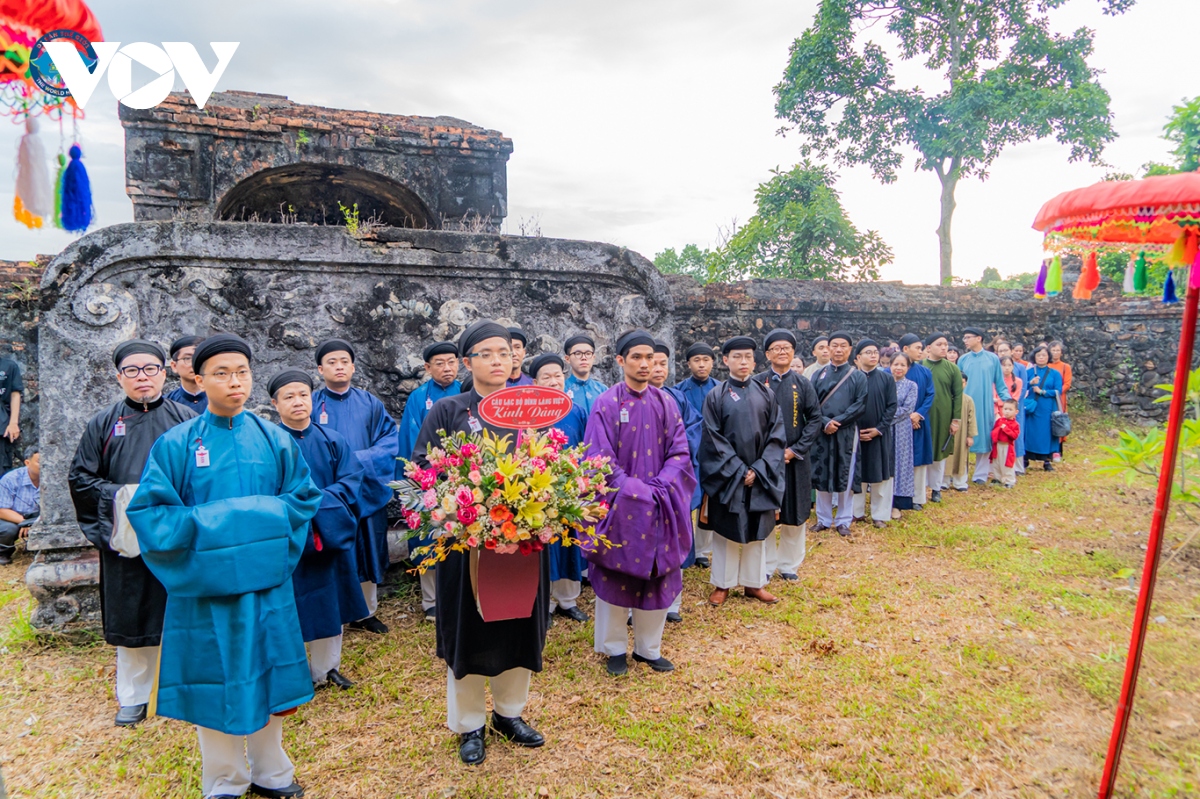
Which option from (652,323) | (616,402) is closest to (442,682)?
(616,402)

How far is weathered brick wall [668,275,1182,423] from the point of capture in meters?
11.2

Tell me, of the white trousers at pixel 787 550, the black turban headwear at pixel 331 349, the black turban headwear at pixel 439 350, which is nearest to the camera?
the black turban headwear at pixel 331 349

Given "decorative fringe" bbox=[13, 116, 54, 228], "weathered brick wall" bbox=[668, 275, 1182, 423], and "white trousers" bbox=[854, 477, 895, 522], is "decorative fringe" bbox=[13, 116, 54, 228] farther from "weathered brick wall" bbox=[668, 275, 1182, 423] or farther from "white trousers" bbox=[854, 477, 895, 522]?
"weathered brick wall" bbox=[668, 275, 1182, 423]

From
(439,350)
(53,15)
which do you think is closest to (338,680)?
(439,350)

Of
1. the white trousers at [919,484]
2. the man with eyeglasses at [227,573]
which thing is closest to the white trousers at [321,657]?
the man with eyeglasses at [227,573]

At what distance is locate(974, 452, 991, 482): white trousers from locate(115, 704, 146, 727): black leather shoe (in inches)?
383

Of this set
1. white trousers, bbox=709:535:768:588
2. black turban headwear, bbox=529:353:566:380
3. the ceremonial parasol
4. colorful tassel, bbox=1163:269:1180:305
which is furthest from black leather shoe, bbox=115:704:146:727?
colorful tassel, bbox=1163:269:1180:305

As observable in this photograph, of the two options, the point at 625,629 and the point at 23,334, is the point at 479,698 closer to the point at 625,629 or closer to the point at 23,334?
the point at 625,629

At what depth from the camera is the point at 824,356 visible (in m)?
7.87

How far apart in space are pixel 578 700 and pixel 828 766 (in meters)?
1.38

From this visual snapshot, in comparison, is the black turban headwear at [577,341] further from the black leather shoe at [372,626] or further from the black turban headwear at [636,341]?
the black leather shoe at [372,626]

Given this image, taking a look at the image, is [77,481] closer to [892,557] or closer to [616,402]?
[616,402]

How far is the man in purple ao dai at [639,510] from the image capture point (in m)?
3.92

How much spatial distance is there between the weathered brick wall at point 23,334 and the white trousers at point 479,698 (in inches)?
333
